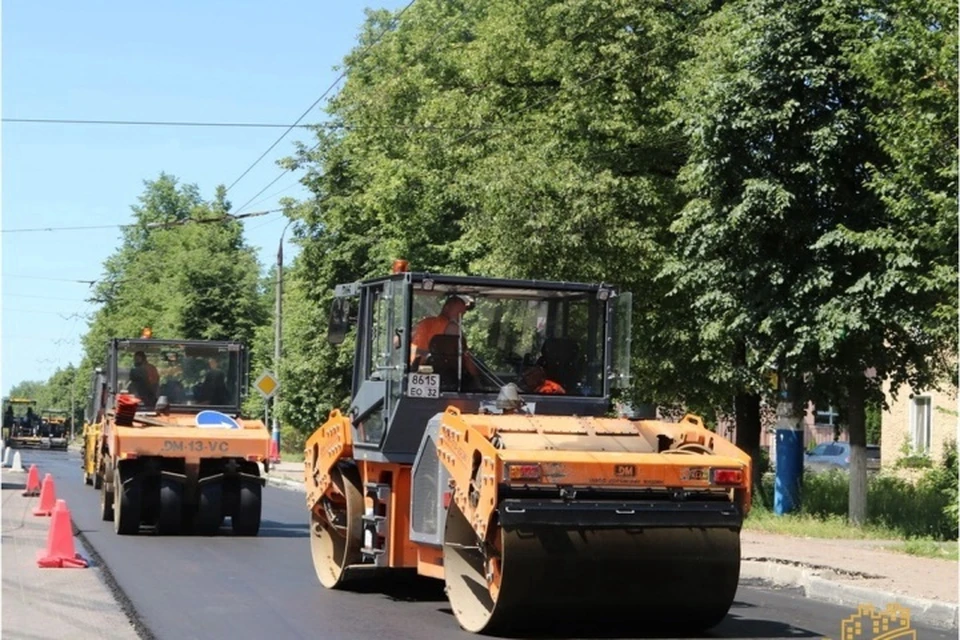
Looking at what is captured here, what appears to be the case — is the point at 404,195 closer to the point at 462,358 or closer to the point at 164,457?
the point at 164,457

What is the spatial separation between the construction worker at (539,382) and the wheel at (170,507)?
8326 mm

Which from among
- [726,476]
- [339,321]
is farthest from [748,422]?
[726,476]

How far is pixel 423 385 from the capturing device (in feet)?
41.7

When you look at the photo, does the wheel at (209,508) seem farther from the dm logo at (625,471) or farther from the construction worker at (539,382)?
the dm logo at (625,471)

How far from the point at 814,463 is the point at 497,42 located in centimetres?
2768

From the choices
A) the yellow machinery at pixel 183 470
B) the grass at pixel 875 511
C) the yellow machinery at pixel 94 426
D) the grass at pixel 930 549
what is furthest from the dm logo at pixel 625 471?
the yellow machinery at pixel 94 426

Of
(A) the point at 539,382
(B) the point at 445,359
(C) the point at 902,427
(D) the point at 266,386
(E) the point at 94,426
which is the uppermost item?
(D) the point at 266,386

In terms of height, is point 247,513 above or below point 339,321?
below

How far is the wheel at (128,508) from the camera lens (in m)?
20.0

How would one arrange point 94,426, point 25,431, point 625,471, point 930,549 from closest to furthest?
point 625,471 → point 930,549 → point 94,426 → point 25,431

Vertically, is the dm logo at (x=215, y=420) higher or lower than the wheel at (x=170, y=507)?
higher

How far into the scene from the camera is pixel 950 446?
116ft

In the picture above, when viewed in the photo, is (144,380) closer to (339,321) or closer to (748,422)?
(339,321)

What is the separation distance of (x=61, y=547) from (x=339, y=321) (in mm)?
4040
